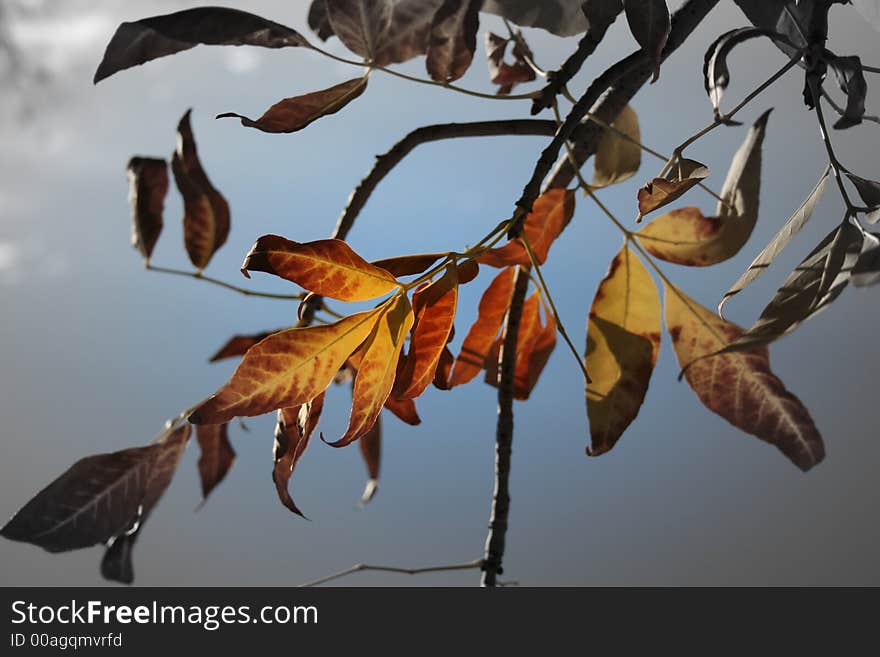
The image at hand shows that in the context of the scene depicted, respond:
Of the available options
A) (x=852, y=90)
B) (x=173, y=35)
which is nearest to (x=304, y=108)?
(x=173, y=35)

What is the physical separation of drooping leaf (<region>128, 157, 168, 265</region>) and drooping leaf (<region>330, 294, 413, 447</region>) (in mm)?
176

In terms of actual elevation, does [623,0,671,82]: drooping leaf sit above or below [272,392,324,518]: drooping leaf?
above

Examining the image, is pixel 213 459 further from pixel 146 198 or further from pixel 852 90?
pixel 852 90

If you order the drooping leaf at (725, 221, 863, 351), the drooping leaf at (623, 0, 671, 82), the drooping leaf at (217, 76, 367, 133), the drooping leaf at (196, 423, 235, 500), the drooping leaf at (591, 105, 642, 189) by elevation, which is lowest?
the drooping leaf at (725, 221, 863, 351)

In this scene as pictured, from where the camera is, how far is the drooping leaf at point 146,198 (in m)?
0.34

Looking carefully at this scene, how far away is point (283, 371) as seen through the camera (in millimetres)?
201

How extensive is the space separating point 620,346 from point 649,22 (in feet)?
0.29

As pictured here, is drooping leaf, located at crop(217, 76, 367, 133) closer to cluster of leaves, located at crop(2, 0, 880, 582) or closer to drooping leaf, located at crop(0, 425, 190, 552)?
cluster of leaves, located at crop(2, 0, 880, 582)

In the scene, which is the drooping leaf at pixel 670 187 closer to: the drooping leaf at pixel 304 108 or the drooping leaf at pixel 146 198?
the drooping leaf at pixel 304 108

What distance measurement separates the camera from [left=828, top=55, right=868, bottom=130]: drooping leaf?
200 millimetres

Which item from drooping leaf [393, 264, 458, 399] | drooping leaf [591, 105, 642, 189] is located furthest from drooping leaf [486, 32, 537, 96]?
drooping leaf [393, 264, 458, 399]

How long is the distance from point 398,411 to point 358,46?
0.36ft

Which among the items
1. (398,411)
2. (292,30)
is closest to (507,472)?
(398,411)

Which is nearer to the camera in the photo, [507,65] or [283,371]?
[283,371]
